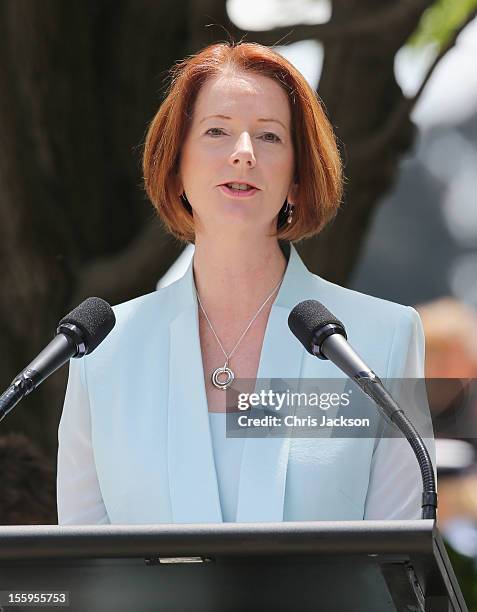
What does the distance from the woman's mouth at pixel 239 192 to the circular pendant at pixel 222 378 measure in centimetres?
34

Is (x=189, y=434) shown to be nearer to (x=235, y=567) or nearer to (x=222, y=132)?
(x=222, y=132)

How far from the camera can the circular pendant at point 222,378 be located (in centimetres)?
254

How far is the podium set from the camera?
1600 millimetres

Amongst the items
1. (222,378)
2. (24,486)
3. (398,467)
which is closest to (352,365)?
(398,467)

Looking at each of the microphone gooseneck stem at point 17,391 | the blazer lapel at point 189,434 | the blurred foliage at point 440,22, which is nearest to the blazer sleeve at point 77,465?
the blazer lapel at point 189,434

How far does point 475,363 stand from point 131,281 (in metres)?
1.27

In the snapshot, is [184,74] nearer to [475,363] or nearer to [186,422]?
[186,422]

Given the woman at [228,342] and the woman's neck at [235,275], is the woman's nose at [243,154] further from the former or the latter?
the woman's neck at [235,275]

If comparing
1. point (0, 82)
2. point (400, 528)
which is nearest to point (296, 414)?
point (400, 528)

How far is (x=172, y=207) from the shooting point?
284 cm

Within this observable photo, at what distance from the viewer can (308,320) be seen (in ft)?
6.95

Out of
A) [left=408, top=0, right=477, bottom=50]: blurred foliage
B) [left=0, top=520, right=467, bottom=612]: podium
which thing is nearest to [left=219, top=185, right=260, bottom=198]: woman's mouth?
[left=0, top=520, right=467, bottom=612]: podium

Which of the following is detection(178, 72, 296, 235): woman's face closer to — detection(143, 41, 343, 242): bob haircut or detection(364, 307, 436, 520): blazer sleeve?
detection(143, 41, 343, 242): bob haircut

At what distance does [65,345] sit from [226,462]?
0.47 metres
